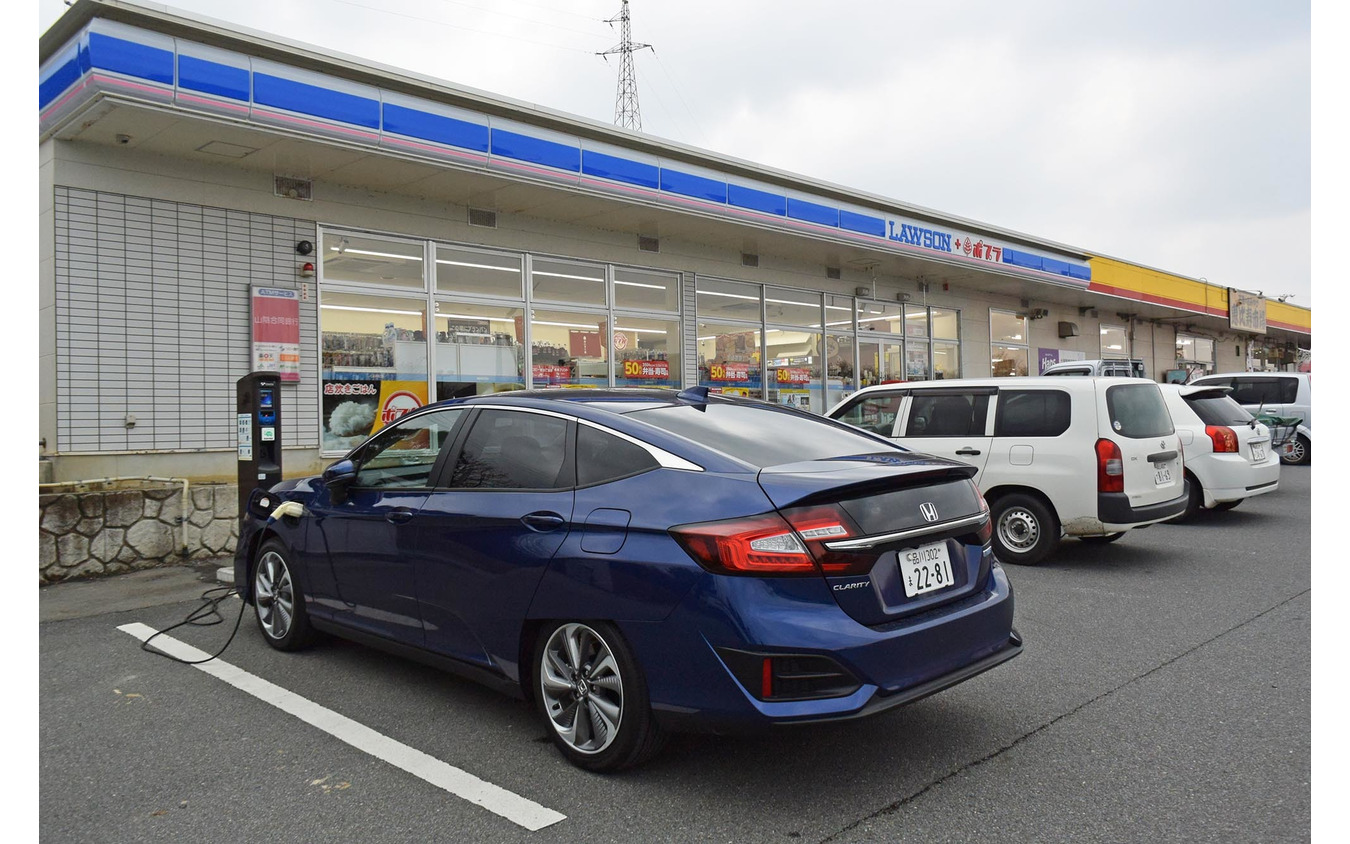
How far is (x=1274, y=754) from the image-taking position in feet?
11.8

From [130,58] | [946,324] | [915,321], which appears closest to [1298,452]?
[946,324]

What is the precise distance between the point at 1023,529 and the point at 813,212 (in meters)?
8.01

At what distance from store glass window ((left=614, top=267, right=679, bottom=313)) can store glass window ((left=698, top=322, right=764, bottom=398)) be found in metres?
0.70

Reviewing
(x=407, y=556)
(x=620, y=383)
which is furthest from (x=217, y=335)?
(x=407, y=556)

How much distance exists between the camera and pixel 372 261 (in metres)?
11.1

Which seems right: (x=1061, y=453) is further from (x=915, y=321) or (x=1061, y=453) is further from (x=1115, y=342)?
(x=1115, y=342)

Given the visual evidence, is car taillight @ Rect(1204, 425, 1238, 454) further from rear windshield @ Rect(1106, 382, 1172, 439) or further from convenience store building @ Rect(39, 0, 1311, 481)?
convenience store building @ Rect(39, 0, 1311, 481)

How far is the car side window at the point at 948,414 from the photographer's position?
8250mm

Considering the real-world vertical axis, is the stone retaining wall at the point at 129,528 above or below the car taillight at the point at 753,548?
below

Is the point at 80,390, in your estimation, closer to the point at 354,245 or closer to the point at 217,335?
the point at 217,335

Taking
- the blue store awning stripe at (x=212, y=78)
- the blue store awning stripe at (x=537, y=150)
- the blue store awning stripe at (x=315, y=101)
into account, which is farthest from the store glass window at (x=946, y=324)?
the blue store awning stripe at (x=212, y=78)

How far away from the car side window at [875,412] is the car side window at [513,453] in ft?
17.0

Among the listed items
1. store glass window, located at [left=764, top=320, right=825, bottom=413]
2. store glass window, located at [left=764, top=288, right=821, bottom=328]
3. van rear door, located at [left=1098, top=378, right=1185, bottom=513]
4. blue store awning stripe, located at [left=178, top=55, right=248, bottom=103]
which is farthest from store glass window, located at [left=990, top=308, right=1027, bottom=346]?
blue store awning stripe, located at [left=178, top=55, right=248, bottom=103]

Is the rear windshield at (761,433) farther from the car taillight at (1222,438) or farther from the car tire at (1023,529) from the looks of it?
the car taillight at (1222,438)
